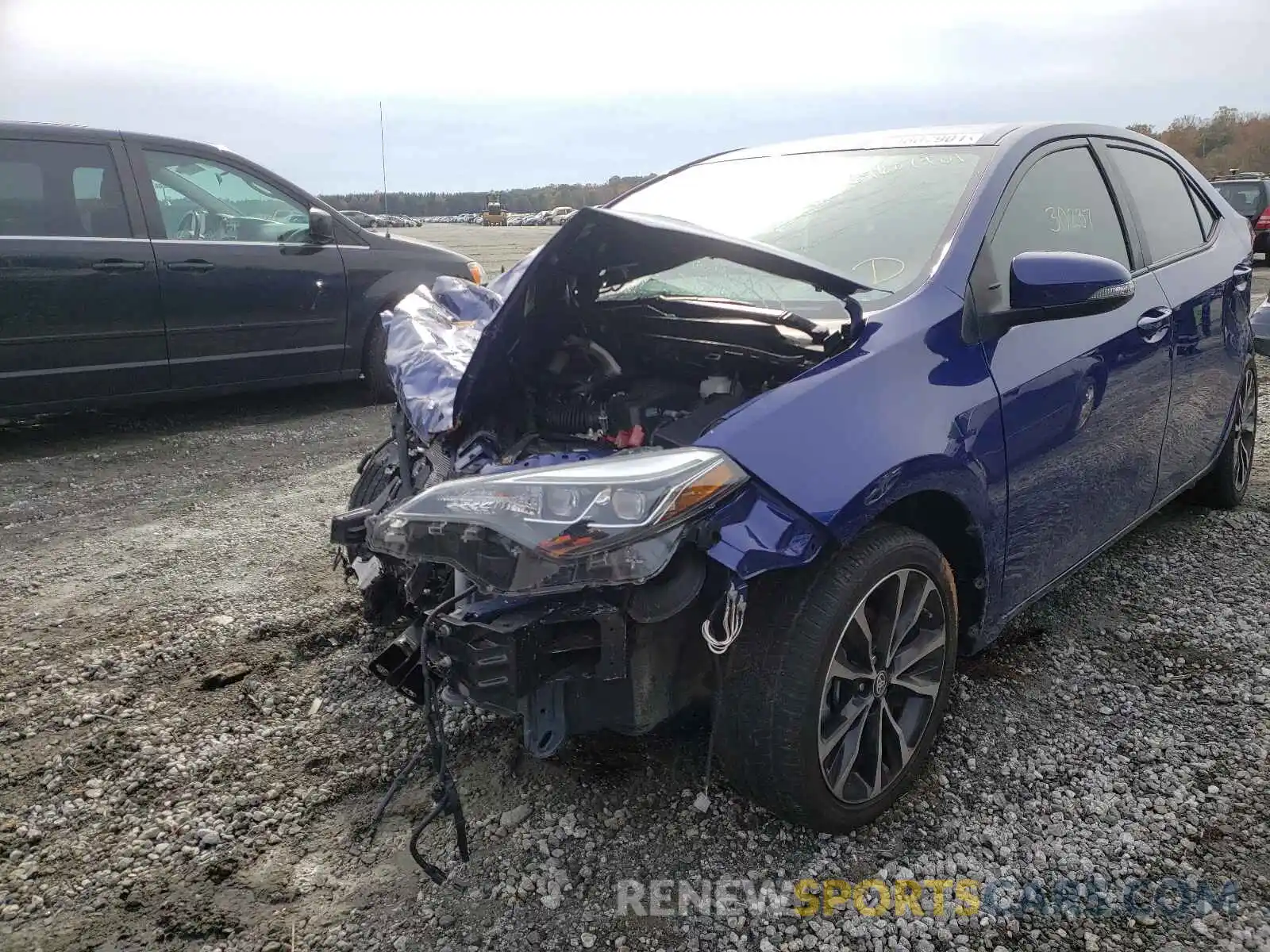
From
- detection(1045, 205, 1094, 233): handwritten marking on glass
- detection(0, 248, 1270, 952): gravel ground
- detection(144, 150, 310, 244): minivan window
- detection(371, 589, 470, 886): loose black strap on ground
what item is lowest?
detection(0, 248, 1270, 952): gravel ground

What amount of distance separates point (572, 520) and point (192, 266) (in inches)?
194

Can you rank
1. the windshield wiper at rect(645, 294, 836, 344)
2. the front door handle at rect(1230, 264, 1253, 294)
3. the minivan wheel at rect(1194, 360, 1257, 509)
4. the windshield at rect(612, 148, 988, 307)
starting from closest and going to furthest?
the windshield wiper at rect(645, 294, 836, 344) < the windshield at rect(612, 148, 988, 307) < the front door handle at rect(1230, 264, 1253, 294) < the minivan wheel at rect(1194, 360, 1257, 509)

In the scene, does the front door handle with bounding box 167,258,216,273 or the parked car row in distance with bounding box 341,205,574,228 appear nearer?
the front door handle with bounding box 167,258,216,273

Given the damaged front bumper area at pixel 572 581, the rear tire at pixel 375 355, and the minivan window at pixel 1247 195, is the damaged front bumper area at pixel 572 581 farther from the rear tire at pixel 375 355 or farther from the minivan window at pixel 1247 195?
the minivan window at pixel 1247 195

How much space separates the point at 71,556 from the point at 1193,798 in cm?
411

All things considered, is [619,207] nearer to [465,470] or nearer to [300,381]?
[465,470]

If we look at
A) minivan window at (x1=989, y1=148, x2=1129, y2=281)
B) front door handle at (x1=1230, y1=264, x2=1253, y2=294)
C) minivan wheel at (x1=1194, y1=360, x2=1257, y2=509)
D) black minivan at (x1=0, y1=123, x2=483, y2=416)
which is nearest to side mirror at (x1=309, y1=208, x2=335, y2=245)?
black minivan at (x1=0, y1=123, x2=483, y2=416)

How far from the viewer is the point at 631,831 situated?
2.27 meters

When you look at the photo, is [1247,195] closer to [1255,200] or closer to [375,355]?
[1255,200]

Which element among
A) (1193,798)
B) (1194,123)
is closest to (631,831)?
(1193,798)

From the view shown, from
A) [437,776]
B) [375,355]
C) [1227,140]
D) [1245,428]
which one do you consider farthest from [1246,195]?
[1227,140]

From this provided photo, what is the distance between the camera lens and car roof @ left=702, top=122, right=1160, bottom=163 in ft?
9.78

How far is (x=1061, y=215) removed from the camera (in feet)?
Answer: 9.85

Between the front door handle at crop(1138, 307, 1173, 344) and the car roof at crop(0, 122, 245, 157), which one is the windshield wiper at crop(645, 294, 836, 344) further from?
the car roof at crop(0, 122, 245, 157)
